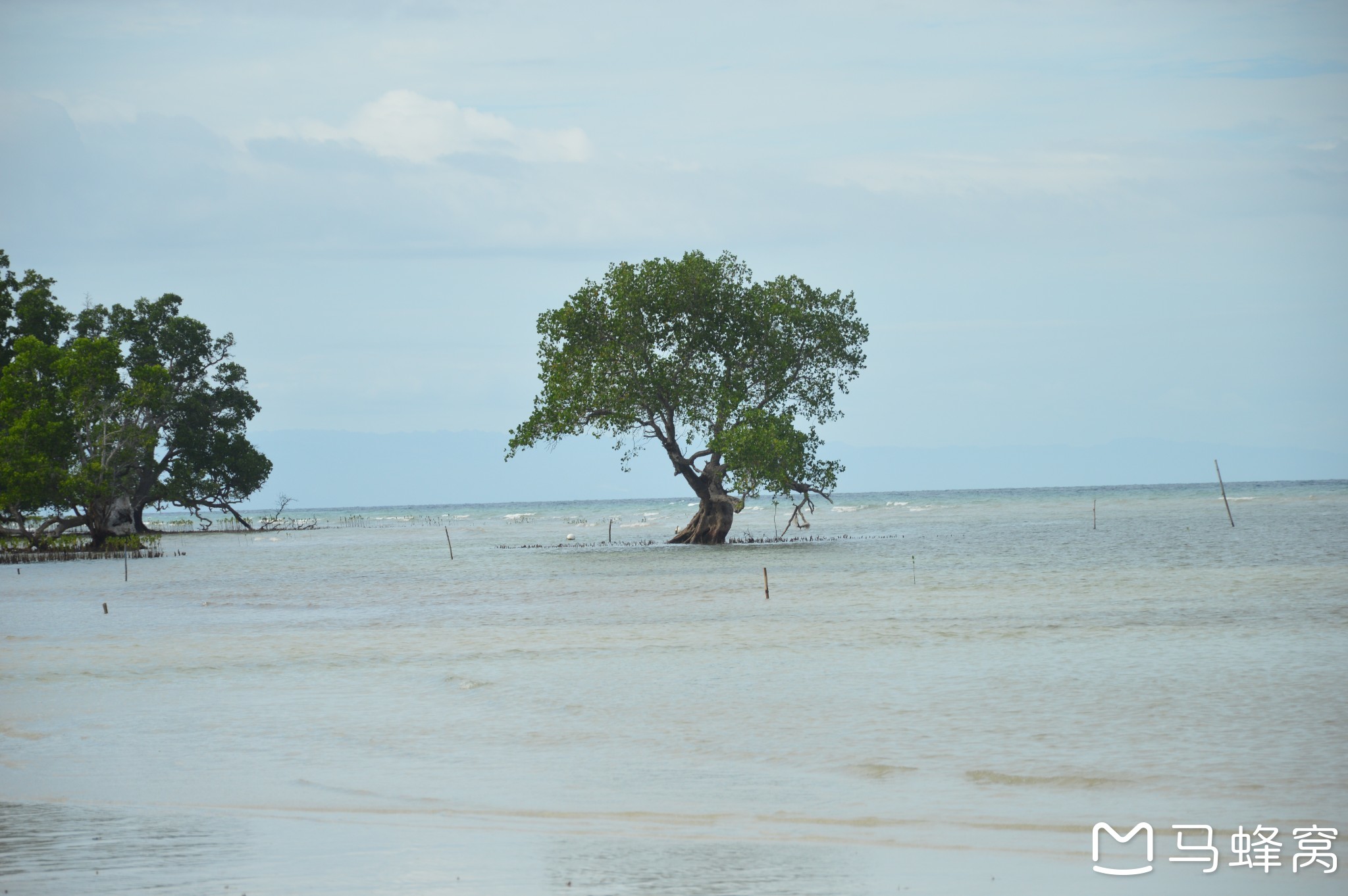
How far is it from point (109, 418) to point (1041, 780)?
5898cm

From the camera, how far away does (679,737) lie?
1401 centimetres

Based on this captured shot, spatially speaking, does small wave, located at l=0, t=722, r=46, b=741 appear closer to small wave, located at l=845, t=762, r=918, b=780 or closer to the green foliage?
small wave, located at l=845, t=762, r=918, b=780

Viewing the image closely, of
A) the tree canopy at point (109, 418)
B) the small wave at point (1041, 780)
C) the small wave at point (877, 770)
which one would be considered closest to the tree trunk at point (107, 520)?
the tree canopy at point (109, 418)

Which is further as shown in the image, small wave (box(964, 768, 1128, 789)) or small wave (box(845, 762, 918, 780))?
small wave (box(845, 762, 918, 780))

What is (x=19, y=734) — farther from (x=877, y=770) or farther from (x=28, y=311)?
(x=28, y=311)

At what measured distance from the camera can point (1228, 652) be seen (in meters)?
19.2

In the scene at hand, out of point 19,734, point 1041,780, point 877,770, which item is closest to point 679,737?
point 877,770

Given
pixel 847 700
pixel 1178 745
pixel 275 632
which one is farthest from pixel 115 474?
pixel 1178 745

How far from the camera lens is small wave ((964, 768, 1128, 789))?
11289 millimetres

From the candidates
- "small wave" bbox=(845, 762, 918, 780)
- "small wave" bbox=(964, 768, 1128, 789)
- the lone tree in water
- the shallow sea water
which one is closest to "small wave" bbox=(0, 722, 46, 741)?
the shallow sea water

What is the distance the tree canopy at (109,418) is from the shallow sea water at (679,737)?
77.8 feet

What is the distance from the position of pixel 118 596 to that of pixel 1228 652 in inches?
1277

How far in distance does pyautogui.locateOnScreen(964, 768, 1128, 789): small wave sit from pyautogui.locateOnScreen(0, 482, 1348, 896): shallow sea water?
5 centimetres

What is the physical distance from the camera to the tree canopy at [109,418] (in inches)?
2147
